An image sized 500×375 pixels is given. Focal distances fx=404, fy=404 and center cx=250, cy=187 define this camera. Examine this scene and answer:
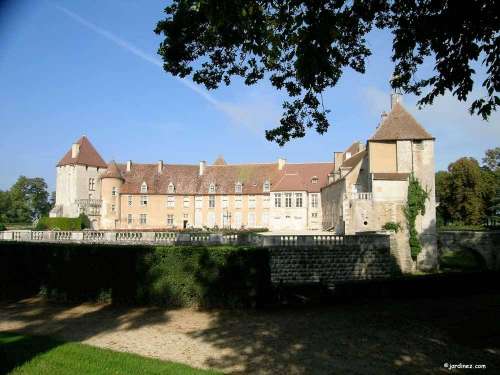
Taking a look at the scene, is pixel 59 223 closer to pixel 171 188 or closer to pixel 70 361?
pixel 171 188

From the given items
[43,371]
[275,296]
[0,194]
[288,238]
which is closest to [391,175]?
[288,238]

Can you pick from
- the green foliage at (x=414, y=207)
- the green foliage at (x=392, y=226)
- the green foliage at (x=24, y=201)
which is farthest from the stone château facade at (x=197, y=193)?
the green foliage at (x=24, y=201)

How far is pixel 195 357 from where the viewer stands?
24.2 ft

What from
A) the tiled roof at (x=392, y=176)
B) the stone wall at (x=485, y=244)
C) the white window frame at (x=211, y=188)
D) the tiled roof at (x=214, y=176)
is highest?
the tiled roof at (x=214, y=176)

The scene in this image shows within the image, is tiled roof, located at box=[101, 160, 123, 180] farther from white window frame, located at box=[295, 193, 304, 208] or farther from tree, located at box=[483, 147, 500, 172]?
tree, located at box=[483, 147, 500, 172]

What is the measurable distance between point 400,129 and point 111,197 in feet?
105

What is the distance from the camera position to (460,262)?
1064 inches

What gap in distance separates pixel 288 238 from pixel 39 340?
507 inches

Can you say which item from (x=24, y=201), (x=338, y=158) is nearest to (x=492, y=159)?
(x=338, y=158)

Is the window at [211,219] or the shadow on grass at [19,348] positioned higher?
the window at [211,219]

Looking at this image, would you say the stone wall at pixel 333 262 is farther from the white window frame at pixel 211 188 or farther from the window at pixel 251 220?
the white window frame at pixel 211 188

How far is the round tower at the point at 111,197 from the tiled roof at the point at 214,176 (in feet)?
3.42

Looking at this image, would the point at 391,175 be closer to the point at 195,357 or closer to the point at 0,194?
the point at 195,357

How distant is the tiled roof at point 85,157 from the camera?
152 ft
